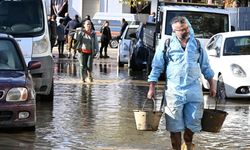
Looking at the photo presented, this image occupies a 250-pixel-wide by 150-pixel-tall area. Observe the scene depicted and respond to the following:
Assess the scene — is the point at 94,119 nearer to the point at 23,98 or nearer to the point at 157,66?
the point at 23,98

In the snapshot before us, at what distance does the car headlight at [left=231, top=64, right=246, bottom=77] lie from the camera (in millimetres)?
14545

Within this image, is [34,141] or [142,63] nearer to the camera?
[34,141]

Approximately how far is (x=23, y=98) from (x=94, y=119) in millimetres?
2264

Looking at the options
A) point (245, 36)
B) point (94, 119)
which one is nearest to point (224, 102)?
point (245, 36)

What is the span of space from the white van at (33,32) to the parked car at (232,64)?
12.8 feet

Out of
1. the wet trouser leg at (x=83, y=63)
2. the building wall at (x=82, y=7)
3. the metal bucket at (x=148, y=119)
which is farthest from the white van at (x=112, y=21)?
the metal bucket at (x=148, y=119)

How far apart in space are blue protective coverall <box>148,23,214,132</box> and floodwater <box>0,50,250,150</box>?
4.91ft

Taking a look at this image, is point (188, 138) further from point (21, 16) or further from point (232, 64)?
point (232, 64)

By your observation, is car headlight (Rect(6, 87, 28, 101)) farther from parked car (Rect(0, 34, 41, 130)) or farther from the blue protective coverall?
the blue protective coverall

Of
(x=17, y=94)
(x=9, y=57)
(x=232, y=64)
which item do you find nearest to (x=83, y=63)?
(x=232, y=64)

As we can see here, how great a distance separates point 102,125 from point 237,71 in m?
4.83

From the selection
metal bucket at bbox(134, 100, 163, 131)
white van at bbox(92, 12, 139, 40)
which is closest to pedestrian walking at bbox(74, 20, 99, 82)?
metal bucket at bbox(134, 100, 163, 131)

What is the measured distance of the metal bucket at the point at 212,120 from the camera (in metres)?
7.75

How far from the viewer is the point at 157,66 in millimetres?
7695
